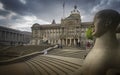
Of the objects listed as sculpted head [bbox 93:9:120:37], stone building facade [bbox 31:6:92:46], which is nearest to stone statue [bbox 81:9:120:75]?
sculpted head [bbox 93:9:120:37]

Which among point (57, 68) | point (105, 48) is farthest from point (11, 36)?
point (105, 48)

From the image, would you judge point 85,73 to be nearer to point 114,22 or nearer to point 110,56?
point 110,56

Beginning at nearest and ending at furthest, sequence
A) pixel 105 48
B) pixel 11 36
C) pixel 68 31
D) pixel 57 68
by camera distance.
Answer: pixel 105 48, pixel 57 68, pixel 68 31, pixel 11 36

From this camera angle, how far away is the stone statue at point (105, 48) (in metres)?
4.25

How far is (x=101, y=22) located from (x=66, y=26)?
60605 mm

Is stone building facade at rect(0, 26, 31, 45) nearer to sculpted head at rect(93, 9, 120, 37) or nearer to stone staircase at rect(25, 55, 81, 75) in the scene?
stone staircase at rect(25, 55, 81, 75)

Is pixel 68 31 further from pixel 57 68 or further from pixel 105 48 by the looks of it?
pixel 105 48

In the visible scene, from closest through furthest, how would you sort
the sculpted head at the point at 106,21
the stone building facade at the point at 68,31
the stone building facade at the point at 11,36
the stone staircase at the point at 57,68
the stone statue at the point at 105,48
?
the stone statue at the point at 105,48 → the sculpted head at the point at 106,21 → the stone staircase at the point at 57,68 → the stone building facade at the point at 68,31 → the stone building facade at the point at 11,36

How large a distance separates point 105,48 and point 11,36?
302 ft

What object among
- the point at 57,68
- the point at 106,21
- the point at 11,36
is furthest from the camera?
the point at 11,36

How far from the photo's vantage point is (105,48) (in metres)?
4.62

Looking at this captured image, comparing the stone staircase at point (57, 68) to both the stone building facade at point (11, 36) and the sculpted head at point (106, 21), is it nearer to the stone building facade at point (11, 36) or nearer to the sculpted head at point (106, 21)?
the sculpted head at point (106, 21)

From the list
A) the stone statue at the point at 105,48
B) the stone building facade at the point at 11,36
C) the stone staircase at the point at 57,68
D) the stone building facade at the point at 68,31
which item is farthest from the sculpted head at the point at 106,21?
the stone building facade at the point at 11,36

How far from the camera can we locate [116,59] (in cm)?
431
